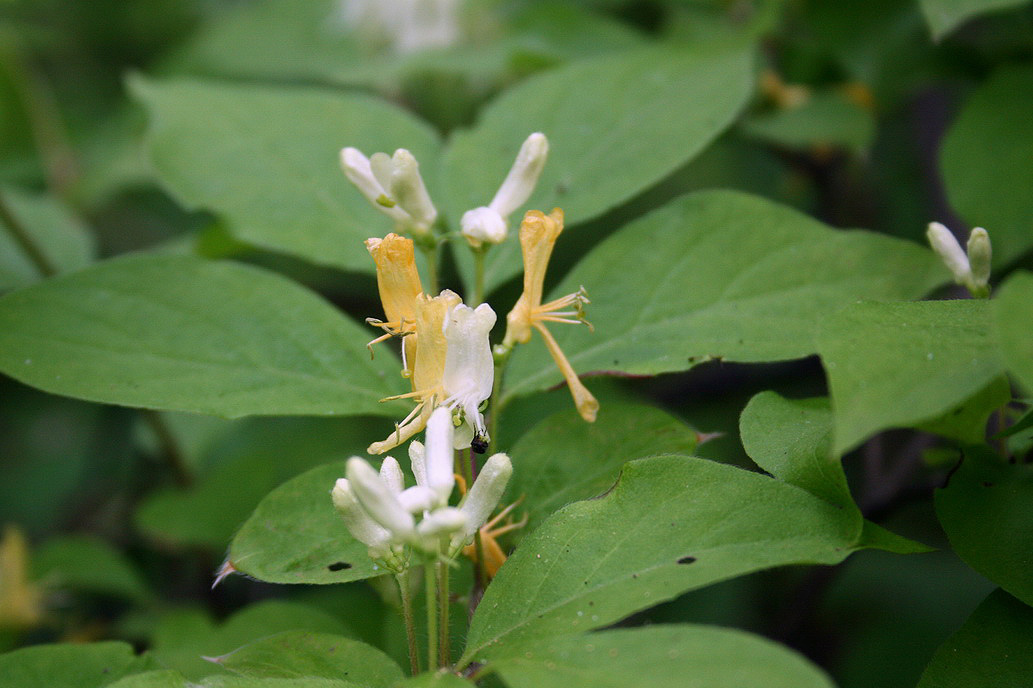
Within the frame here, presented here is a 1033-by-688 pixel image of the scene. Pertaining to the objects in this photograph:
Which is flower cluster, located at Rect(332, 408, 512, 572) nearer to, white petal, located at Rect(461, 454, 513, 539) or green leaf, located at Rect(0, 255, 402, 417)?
white petal, located at Rect(461, 454, 513, 539)

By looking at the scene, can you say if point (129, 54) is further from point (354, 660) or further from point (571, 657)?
point (571, 657)

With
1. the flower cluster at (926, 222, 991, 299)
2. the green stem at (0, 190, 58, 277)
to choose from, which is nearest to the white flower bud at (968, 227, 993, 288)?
the flower cluster at (926, 222, 991, 299)

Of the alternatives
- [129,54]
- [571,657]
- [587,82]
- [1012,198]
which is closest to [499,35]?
[587,82]

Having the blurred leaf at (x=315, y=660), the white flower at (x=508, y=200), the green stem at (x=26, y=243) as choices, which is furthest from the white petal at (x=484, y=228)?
the green stem at (x=26, y=243)

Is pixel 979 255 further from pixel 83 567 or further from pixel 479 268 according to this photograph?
pixel 83 567

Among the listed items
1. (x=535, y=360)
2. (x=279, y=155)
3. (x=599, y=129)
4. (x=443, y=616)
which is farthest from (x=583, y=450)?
(x=279, y=155)

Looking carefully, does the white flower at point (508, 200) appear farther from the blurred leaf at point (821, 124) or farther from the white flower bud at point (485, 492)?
the blurred leaf at point (821, 124)
